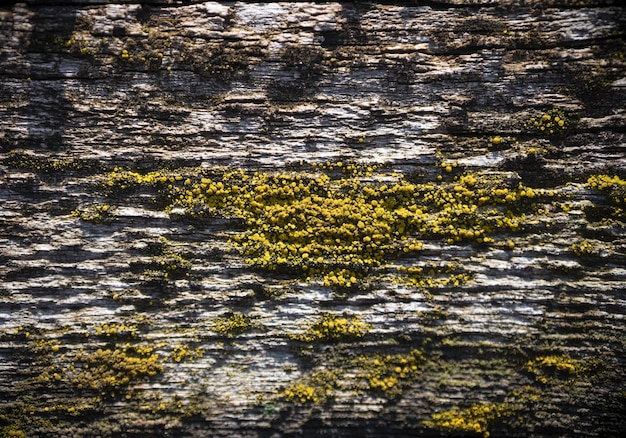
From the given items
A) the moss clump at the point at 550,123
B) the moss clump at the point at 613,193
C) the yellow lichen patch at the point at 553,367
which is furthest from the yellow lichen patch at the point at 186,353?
the moss clump at the point at 613,193

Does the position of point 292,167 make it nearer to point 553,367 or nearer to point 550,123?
point 550,123

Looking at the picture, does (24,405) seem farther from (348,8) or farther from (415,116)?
(348,8)

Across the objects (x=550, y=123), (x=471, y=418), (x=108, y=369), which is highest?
(x=550, y=123)

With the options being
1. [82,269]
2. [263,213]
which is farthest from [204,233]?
[82,269]

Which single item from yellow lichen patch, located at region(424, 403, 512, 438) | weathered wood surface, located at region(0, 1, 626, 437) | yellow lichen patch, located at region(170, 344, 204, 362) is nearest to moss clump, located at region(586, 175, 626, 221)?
weathered wood surface, located at region(0, 1, 626, 437)

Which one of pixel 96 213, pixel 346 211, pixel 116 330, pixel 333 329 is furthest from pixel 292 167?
pixel 116 330

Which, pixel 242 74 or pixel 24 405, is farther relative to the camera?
pixel 242 74
